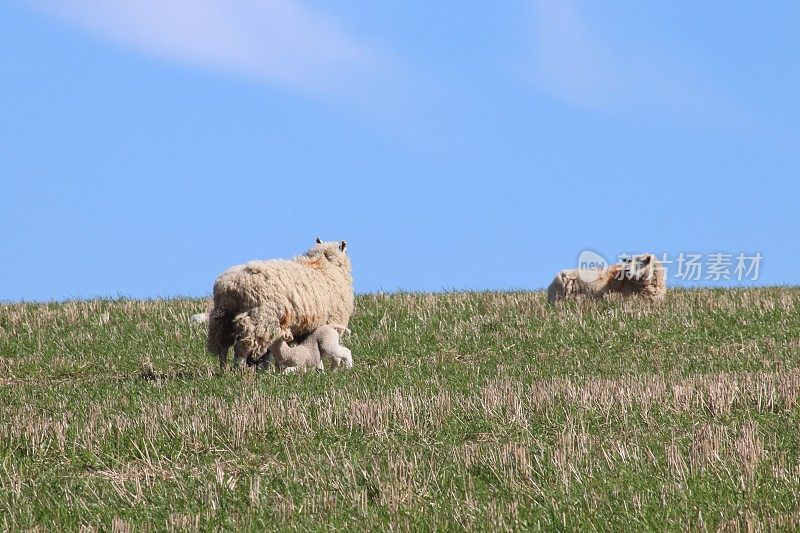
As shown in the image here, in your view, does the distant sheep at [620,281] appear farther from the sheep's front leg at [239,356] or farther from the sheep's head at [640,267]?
the sheep's front leg at [239,356]

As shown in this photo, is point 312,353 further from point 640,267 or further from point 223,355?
point 640,267

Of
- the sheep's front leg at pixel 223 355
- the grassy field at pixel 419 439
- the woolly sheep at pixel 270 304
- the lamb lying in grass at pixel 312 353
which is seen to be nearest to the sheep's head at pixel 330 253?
the woolly sheep at pixel 270 304

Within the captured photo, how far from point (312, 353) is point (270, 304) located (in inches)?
42.6

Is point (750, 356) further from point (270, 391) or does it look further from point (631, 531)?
point (631, 531)

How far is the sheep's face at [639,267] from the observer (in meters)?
21.3

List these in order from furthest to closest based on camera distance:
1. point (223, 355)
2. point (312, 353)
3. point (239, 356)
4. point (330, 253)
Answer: point (330, 253), point (223, 355), point (312, 353), point (239, 356)

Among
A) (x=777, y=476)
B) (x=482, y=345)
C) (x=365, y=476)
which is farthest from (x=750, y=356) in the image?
(x=365, y=476)

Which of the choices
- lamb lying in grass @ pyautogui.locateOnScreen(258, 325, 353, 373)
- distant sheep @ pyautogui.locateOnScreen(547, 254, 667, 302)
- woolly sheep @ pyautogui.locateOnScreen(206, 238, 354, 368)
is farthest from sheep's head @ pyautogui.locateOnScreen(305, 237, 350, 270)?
distant sheep @ pyautogui.locateOnScreen(547, 254, 667, 302)

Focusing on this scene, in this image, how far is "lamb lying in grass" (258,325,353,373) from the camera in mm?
13688

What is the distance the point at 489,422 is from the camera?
31.3ft

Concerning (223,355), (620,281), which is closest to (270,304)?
(223,355)

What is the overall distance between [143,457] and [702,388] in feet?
18.8

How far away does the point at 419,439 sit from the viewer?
360 inches

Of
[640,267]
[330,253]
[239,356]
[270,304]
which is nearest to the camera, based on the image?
[270,304]
